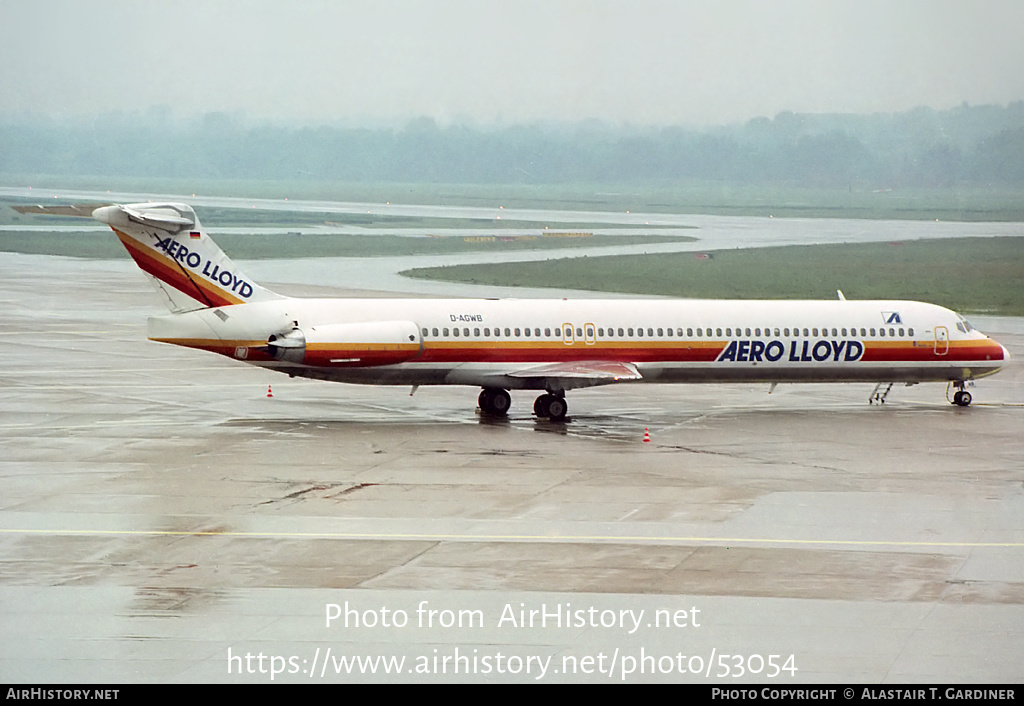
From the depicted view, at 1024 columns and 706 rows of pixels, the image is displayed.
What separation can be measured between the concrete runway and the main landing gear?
66 centimetres

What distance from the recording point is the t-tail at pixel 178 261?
30656mm

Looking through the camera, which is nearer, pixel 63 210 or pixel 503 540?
pixel 503 540

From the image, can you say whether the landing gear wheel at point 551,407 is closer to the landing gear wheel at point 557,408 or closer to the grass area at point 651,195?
the landing gear wheel at point 557,408

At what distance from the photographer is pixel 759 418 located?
33.8m

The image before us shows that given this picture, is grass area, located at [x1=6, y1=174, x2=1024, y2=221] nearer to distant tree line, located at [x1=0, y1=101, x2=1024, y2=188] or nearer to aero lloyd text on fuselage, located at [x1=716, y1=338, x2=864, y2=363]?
distant tree line, located at [x1=0, y1=101, x2=1024, y2=188]

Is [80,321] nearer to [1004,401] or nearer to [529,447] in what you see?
[529,447]

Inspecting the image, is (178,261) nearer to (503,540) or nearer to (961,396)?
(503,540)

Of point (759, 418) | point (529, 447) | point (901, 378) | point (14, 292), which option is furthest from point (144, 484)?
point (14, 292)

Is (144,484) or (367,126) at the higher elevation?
(367,126)

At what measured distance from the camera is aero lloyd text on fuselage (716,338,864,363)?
3372 centimetres

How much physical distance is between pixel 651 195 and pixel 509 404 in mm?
99873

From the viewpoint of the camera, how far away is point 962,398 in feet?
119

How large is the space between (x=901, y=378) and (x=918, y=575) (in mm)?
18190

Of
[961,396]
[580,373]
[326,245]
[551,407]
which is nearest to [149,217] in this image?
[551,407]
